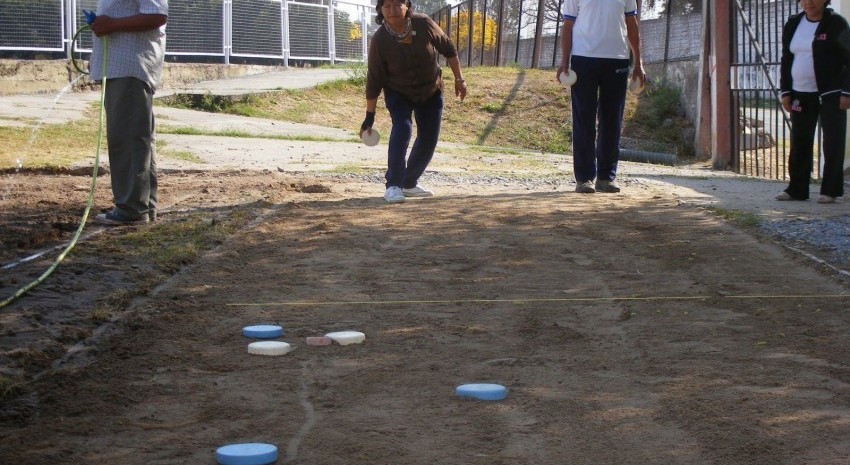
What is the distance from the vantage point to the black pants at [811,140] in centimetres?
893

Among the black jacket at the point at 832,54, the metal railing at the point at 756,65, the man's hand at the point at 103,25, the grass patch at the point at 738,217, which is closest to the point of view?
the man's hand at the point at 103,25

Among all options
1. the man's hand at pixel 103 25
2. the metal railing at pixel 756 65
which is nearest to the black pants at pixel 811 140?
the metal railing at pixel 756 65

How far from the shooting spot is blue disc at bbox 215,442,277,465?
9.85 feet

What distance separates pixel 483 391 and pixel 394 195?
4.97 m

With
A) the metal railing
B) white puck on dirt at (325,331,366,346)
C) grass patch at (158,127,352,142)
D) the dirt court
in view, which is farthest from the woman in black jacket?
grass patch at (158,127,352,142)

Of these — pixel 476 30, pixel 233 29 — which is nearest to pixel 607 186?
pixel 233 29

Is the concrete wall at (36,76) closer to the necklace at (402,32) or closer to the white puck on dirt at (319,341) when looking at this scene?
the necklace at (402,32)

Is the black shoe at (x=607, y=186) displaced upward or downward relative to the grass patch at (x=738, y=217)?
upward

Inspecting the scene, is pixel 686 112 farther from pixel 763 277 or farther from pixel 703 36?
pixel 763 277

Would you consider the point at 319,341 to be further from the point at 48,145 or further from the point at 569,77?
the point at 48,145

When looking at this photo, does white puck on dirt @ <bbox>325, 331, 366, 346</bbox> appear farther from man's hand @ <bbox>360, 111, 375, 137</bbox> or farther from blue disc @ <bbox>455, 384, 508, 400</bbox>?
man's hand @ <bbox>360, 111, 375, 137</bbox>

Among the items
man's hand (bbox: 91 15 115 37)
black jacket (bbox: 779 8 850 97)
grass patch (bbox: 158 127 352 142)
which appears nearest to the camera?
man's hand (bbox: 91 15 115 37)

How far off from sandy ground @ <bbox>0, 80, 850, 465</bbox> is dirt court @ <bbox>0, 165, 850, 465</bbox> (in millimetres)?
14

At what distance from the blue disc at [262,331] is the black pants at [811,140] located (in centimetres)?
611
